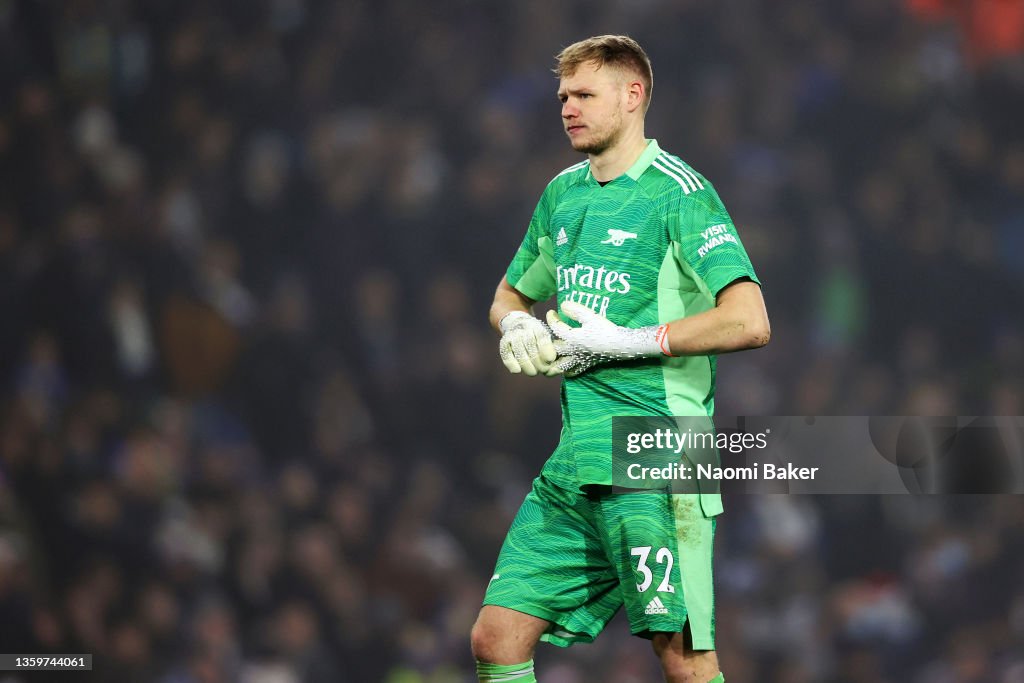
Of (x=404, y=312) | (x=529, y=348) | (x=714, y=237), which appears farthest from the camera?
(x=404, y=312)

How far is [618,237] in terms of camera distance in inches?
124

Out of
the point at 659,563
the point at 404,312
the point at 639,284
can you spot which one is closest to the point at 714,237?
the point at 639,284

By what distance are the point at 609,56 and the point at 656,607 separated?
141cm

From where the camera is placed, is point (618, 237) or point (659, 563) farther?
point (618, 237)

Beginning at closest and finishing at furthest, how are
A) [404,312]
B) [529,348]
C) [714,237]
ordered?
[714,237] < [529,348] < [404,312]

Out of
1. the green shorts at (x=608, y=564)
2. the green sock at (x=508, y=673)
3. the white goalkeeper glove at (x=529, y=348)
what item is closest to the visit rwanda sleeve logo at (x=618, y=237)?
the white goalkeeper glove at (x=529, y=348)

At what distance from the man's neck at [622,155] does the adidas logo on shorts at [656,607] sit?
1091mm

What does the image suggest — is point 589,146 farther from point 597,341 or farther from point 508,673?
point 508,673

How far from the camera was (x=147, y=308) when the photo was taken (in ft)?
21.8

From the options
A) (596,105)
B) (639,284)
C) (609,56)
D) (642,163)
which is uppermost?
(609,56)

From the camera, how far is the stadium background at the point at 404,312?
6258 millimetres

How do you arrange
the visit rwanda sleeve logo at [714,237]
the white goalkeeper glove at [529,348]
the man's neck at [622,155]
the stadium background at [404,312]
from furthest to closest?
the stadium background at [404,312]
the man's neck at [622,155]
the white goalkeeper glove at [529,348]
the visit rwanda sleeve logo at [714,237]

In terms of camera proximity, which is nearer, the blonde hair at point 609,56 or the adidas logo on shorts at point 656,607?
the adidas logo on shorts at point 656,607

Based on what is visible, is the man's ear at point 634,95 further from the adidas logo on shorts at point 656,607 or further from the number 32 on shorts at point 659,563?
the adidas logo on shorts at point 656,607
